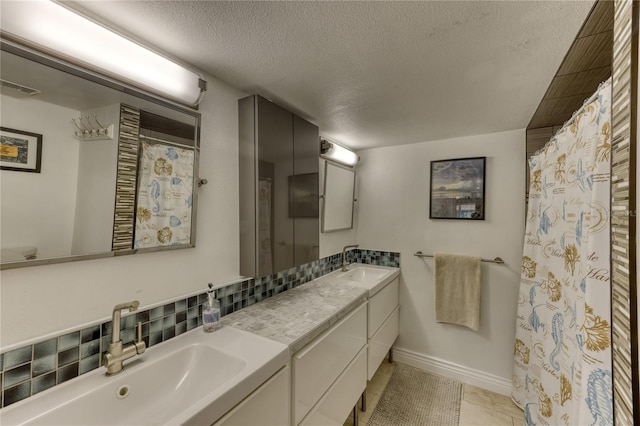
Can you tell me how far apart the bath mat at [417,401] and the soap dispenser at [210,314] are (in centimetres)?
143

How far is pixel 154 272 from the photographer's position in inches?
43.7

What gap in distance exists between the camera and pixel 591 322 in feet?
2.61

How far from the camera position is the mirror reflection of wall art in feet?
5.58

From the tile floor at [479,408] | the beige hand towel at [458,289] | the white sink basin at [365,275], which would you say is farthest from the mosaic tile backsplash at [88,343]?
the beige hand towel at [458,289]

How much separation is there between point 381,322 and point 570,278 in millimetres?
1351

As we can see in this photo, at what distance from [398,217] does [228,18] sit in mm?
2169

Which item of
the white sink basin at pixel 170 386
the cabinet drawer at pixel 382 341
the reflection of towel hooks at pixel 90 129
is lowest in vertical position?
the cabinet drawer at pixel 382 341

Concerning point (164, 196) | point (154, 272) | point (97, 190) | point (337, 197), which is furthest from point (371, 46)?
point (337, 197)

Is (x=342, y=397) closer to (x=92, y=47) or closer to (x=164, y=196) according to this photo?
(x=164, y=196)

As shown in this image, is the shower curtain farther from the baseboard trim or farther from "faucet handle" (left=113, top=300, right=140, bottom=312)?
"faucet handle" (left=113, top=300, right=140, bottom=312)

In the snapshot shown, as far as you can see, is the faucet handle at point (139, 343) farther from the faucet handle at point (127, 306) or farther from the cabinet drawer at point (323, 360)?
the cabinet drawer at point (323, 360)

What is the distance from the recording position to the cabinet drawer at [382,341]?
1928mm

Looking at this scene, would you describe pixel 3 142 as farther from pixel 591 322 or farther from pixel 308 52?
pixel 591 322

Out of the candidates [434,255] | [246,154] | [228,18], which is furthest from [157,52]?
[434,255]
